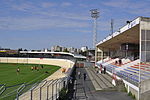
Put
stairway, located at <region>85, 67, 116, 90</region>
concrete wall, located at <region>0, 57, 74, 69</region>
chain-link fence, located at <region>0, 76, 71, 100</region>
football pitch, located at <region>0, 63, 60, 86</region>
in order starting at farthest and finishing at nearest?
concrete wall, located at <region>0, 57, 74, 69</region>
football pitch, located at <region>0, 63, 60, 86</region>
stairway, located at <region>85, 67, 116, 90</region>
chain-link fence, located at <region>0, 76, 71, 100</region>

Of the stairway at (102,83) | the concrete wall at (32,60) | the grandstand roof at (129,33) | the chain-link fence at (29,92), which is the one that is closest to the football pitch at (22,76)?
the stairway at (102,83)

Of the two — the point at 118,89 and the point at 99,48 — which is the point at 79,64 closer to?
the point at 99,48

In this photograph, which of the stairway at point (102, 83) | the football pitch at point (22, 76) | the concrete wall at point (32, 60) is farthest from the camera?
the concrete wall at point (32, 60)

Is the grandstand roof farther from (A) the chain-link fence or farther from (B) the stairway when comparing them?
(A) the chain-link fence

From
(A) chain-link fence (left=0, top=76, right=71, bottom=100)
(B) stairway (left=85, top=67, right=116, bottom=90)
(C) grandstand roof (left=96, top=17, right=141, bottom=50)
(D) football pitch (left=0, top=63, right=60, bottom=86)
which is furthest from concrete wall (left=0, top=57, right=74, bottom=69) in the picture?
(A) chain-link fence (left=0, top=76, right=71, bottom=100)

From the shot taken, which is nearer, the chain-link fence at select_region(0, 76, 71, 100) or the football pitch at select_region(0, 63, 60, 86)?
the chain-link fence at select_region(0, 76, 71, 100)

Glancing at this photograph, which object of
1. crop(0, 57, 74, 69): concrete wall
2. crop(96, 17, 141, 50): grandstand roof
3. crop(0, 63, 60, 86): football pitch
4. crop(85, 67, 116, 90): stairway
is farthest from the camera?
crop(0, 57, 74, 69): concrete wall

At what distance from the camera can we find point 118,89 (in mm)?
18156

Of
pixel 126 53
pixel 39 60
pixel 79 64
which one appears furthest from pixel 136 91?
pixel 39 60

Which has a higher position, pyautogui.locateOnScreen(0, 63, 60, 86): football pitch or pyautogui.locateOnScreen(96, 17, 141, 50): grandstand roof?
pyautogui.locateOnScreen(96, 17, 141, 50): grandstand roof

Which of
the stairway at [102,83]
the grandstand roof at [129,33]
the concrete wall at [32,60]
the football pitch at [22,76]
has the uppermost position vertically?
the grandstand roof at [129,33]

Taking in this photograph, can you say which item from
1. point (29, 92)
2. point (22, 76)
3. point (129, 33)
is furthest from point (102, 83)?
point (22, 76)

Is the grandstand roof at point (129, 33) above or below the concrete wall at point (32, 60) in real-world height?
above

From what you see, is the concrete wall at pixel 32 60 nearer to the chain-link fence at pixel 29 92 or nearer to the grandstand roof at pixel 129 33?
the grandstand roof at pixel 129 33
